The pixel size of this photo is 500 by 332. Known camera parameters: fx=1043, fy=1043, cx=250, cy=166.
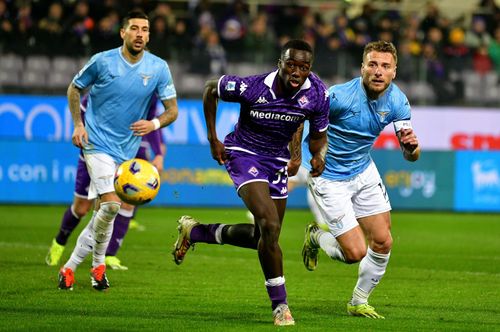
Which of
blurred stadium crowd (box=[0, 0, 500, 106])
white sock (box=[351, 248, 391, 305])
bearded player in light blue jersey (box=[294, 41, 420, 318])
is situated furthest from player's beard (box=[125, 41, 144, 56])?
blurred stadium crowd (box=[0, 0, 500, 106])

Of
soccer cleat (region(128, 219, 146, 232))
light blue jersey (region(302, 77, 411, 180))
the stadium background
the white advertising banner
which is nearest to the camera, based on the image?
light blue jersey (region(302, 77, 411, 180))

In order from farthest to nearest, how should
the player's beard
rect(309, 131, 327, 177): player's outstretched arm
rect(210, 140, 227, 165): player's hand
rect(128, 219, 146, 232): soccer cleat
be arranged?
rect(128, 219, 146, 232): soccer cleat < the player's beard < rect(309, 131, 327, 177): player's outstretched arm < rect(210, 140, 227, 165): player's hand

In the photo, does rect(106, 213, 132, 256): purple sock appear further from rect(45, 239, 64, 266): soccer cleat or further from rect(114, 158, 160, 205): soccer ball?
rect(114, 158, 160, 205): soccer ball

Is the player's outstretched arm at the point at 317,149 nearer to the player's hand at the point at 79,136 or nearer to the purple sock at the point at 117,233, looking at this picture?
the player's hand at the point at 79,136

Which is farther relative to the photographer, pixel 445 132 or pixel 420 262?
pixel 445 132

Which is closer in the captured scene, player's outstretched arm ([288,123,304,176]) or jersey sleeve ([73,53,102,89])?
player's outstretched arm ([288,123,304,176])

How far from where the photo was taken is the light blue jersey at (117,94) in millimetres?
10414

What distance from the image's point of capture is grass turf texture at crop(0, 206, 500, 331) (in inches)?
329

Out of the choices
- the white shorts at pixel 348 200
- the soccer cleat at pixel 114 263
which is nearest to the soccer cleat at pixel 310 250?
the white shorts at pixel 348 200

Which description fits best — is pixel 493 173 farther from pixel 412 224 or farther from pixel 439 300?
pixel 439 300

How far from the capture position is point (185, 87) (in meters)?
23.0

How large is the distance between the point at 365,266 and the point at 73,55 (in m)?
14.1

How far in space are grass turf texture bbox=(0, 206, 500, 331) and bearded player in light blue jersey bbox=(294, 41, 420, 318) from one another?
0.50 m

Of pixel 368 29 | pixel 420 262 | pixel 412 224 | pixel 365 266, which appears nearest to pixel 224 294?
pixel 365 266
